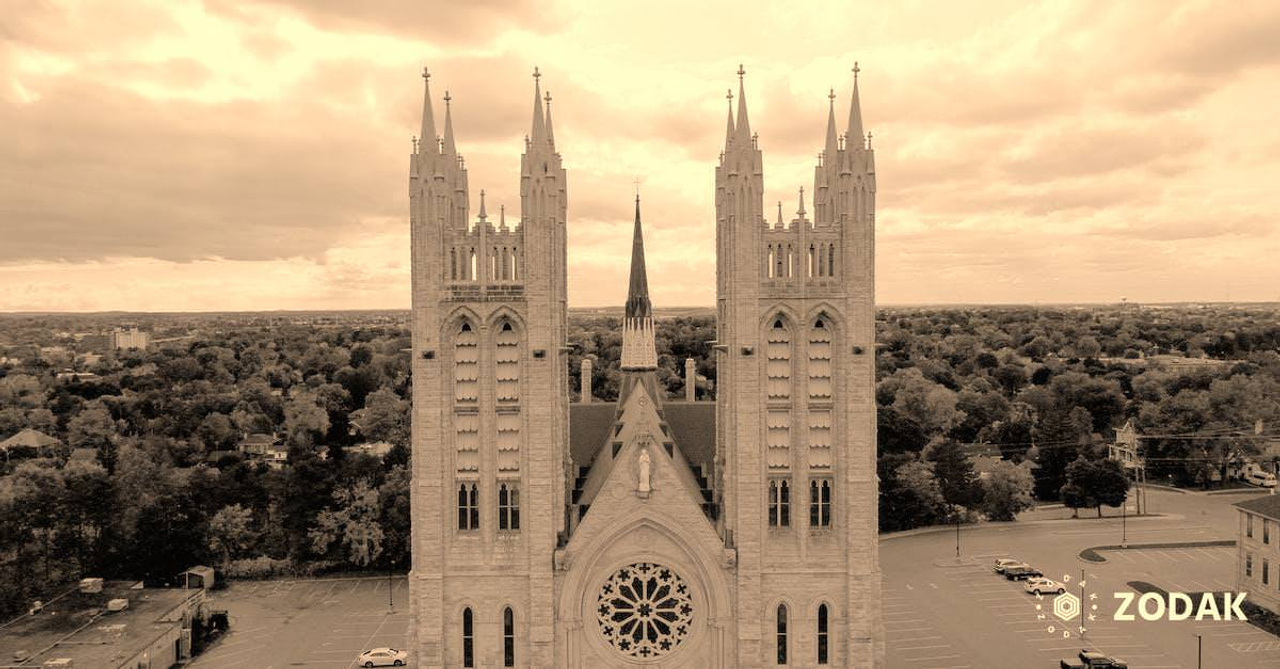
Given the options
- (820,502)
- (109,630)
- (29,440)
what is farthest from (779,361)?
(29,440)

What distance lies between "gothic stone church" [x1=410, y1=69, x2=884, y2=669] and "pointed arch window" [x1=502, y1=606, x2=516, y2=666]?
83 millimetres

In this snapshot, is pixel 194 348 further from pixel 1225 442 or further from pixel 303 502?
pixel 1225 442

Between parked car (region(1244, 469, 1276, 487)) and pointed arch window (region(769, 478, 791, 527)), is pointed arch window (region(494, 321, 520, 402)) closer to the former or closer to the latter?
pointed arch window (region(769, 478, 791, 527))

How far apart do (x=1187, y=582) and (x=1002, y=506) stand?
15736 millimetres

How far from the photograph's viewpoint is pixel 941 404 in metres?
95.6

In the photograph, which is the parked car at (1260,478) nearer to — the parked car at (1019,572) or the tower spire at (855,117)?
the parked car at (1019,572)

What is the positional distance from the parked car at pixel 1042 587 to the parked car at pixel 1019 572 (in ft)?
6.08

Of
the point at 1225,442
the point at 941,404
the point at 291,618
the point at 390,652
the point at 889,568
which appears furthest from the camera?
the point at 941,404

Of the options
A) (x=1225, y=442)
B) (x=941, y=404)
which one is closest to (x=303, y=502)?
(x=941, y=404)

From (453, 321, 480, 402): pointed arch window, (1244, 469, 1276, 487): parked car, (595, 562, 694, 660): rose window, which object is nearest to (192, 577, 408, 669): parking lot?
(595, 562, 694, 660): rose window

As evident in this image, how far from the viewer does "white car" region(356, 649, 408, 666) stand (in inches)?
1735

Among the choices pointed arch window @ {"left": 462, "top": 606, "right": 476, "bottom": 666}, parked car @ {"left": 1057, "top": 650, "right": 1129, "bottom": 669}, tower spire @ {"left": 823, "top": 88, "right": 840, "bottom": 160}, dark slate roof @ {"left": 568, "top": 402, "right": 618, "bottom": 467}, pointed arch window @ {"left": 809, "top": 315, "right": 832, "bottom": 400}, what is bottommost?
parked car @ {"left": 1057, "top": 650, "right": 1129, "bottom": 669}

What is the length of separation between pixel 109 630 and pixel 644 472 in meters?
31.6

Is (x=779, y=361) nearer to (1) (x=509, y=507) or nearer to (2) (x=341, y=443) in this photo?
(1) (x=509, y=507)
